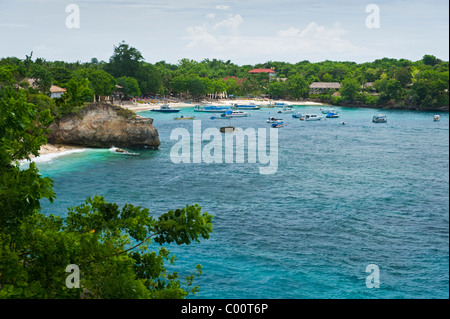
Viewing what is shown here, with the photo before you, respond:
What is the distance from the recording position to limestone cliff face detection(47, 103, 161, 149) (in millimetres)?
64812

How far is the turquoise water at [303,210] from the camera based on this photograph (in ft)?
86.8

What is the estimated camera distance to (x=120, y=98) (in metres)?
138

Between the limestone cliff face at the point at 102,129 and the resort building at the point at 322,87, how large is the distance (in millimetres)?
134860

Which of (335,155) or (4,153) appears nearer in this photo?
(4,153)

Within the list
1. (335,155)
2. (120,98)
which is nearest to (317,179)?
(335,155)

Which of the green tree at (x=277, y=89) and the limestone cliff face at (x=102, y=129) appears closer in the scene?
the limestone cliff face at (x=102, y=129)

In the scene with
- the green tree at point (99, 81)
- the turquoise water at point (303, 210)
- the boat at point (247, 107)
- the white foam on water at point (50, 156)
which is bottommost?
the turquoise water at point (303, 210)

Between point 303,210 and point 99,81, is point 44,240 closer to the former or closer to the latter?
point 303,210

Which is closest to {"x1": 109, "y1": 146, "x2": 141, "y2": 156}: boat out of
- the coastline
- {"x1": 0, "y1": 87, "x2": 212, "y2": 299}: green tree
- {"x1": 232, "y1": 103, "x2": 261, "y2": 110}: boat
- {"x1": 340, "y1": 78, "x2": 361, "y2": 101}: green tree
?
the coastline

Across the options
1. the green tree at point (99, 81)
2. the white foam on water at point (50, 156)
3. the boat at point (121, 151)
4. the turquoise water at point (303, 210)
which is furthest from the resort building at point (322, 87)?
the white foam on water at point (50, 156)

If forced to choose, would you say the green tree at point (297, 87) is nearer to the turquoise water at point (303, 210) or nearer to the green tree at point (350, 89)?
the green tree at point (350, 89)

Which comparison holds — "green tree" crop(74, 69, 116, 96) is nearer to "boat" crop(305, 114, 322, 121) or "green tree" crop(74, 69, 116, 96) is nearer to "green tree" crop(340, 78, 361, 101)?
"boat" crop(305, 114, 322, 121)
